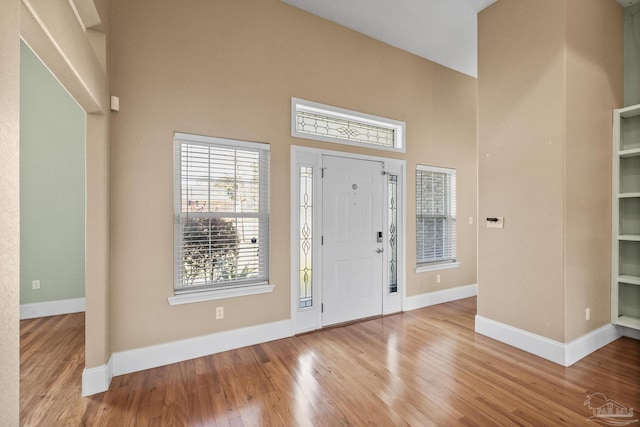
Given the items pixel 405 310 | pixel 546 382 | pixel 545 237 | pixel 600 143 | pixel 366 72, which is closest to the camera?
pixel 546 382

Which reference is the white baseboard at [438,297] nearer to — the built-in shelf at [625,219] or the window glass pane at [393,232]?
the window glass pane at [393,232]

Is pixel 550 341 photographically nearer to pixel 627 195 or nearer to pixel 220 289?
pixel 627 195

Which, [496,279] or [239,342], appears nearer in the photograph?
[239,342]

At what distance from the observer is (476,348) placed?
9.95 ft

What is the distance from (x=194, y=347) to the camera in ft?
9.26

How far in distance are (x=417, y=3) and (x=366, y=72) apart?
91 centimetres

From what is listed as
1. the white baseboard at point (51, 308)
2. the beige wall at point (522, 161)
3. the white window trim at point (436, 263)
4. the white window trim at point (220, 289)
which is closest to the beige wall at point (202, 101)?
the white window trim at point (220, 289)

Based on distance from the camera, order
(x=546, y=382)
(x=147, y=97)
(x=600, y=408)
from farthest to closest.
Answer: (x=147, y=97)
(x=546, y=382)
(x=600, y=408)

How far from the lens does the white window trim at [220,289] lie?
2777mm

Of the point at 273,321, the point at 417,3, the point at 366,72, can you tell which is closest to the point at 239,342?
the point at 273,321

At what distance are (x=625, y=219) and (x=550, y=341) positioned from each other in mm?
1766

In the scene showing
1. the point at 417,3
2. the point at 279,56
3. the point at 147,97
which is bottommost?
the point at 147,97

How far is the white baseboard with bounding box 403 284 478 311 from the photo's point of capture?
13.9 ft

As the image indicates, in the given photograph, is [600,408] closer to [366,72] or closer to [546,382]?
[546,382]
